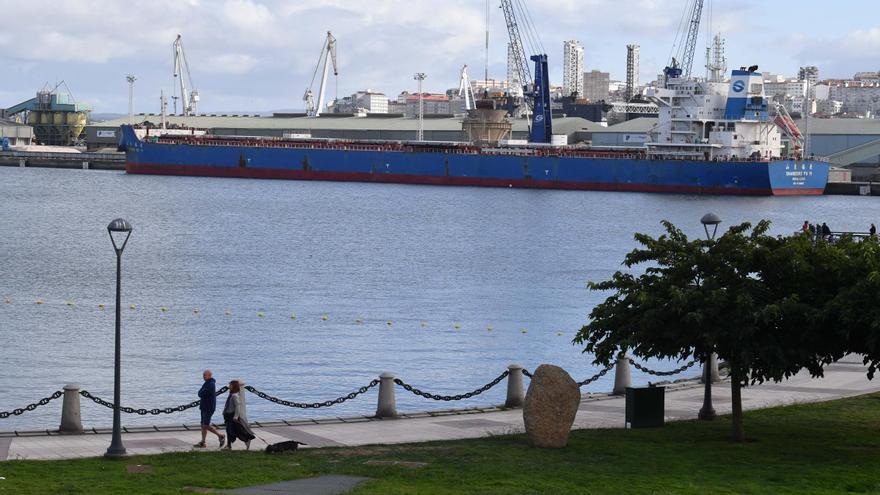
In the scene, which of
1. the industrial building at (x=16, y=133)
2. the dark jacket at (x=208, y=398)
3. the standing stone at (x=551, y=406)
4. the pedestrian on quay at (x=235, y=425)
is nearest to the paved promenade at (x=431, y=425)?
the pedestrian on quay at (x=235, y=425)

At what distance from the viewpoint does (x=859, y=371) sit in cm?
2555

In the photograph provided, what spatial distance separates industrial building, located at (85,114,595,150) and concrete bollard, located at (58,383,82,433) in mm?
129833

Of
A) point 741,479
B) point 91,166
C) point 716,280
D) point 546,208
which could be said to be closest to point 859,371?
point 716,280

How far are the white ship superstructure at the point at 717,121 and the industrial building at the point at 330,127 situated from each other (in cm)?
3633

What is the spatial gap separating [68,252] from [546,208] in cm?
4697

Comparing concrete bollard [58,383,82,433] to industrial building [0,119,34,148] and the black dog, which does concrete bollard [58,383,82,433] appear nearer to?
the black dog

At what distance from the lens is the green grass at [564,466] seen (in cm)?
1484

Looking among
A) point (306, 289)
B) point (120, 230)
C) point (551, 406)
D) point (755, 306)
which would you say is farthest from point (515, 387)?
point (306, 289)

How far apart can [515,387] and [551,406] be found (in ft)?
16.2

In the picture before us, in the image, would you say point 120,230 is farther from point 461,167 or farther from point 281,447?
point 461,167

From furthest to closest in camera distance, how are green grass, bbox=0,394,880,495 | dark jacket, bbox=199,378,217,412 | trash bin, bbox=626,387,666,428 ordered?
1. trash bin, bbox=626,387,666,428
2. dark jacket, bbox=199,378,217,412
3. green grass, bbox=0,394,880,495

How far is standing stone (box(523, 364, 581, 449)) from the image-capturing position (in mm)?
17469

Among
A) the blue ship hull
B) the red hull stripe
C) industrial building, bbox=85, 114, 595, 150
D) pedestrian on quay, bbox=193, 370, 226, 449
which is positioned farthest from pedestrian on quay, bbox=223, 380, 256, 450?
industrial building, bbox=85, 114, 595, 150

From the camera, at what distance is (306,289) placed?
155ft
